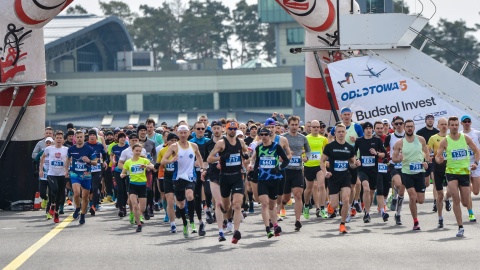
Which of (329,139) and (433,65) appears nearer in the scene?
(329,139)

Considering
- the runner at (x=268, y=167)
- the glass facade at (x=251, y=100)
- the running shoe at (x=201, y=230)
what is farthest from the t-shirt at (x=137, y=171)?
the glass facade at (x=251, y=100)

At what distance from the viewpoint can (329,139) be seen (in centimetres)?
2436

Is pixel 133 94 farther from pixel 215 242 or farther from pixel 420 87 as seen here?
pixel 215 242

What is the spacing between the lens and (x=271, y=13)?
122m

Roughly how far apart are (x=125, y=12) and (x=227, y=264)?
154065 mm

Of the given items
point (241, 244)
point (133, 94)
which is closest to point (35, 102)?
point (241, 244)

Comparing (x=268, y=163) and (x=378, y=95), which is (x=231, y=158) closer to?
(x=268, y=163)

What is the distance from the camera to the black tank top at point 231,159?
19266 mm

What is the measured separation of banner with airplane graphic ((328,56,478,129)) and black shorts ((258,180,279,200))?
34.8 feet

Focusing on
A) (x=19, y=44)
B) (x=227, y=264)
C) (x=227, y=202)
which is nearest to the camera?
(x=227, y=264)

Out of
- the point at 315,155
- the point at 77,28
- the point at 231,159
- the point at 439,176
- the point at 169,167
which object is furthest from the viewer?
the point at 77,28

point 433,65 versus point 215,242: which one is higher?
point 433,65

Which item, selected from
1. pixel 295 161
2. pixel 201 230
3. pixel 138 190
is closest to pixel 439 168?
pixel 295 161

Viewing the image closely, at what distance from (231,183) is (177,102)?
98966mm
